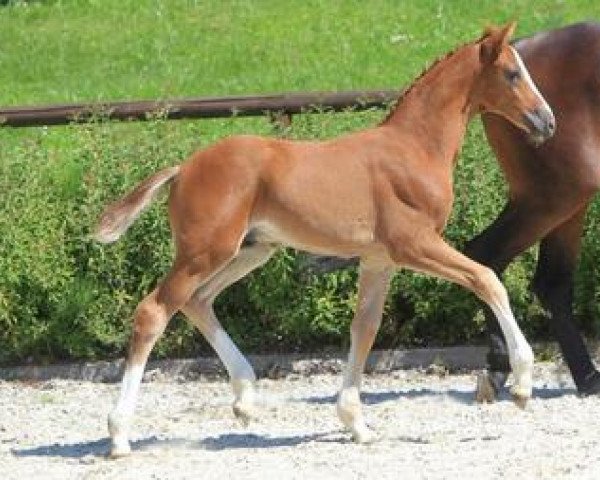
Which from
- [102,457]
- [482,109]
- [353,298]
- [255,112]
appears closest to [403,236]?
[482,109]

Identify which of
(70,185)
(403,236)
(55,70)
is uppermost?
(403,236)

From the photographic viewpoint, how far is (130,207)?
7.13 meters

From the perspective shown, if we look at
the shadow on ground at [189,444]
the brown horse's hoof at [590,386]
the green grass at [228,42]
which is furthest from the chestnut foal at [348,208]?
the green grass at [228,42]

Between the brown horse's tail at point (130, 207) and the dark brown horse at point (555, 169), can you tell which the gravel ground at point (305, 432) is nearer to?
the dark brown horse at point (555, 169)

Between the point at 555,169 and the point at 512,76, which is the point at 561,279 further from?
the point at 512,76

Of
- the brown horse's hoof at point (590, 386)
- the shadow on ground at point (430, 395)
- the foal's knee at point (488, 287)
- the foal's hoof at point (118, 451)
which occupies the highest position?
the foal's knee at point (488, 287)

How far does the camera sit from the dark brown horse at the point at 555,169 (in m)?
8.34

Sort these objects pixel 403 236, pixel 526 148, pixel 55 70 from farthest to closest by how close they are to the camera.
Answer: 1. pixel 55 70
2. pixel 526 148
3. pixel 403 236

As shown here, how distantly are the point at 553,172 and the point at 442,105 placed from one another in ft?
3.96

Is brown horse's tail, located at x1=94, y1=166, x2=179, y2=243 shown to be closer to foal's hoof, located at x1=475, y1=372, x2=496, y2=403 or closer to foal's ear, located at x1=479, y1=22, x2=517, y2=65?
foal's ear, located at x1=479, y1=22, x2=517, y2=65

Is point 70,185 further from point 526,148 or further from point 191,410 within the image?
point 526,148

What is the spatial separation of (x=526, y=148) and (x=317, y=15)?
28.2ft

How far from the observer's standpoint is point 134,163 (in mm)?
9539

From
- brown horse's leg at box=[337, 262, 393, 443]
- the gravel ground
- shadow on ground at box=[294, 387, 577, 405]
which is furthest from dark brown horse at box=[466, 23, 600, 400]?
brown horse's leg at box=[337, 262, 393, 443]
